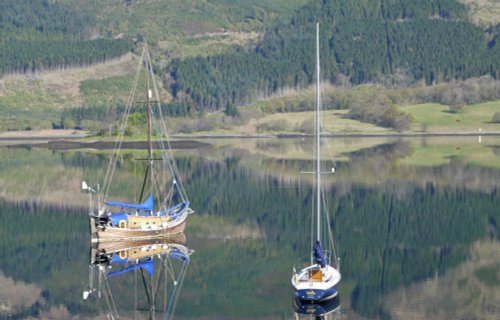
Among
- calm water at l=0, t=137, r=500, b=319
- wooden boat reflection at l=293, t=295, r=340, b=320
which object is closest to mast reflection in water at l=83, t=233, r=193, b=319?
calm water at l=0, t=137, r=500, b=319

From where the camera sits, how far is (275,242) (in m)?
80.3

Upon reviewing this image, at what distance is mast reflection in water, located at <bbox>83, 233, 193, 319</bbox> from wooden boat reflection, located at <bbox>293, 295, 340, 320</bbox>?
6.84 m

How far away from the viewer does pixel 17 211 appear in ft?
328

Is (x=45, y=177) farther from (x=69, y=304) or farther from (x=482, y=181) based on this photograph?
(x=69, y=304)

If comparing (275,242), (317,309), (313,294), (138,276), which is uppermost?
(313,294)

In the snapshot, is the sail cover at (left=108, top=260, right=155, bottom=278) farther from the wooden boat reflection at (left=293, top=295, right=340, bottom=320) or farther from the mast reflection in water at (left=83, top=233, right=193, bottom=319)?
the wooden boat reflection at (left=293, top=295, right=340, bottom=320)

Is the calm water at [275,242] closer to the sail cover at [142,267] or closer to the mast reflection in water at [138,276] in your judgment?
the mast reflection in water at [138,276]

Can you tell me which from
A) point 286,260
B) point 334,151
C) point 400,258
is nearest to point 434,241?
point 400,258

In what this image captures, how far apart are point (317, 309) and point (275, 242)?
2371 centimetres

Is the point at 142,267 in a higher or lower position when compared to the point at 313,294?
lower

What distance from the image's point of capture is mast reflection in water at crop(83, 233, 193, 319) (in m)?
59.4

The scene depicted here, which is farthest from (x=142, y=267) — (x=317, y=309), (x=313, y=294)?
(x=313, y=294)

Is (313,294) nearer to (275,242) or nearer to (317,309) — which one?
(317,309)

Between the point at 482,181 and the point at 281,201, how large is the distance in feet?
86.9
